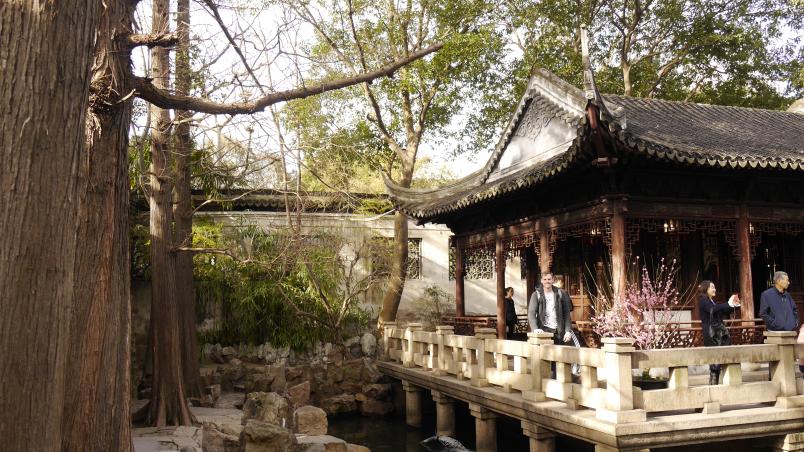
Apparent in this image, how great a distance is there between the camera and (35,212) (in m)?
2.92

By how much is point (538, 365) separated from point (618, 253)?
191 cm

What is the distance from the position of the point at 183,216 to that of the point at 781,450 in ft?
29.3

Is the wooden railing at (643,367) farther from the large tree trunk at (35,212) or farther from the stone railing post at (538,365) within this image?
the large tree trunk at (35,212)

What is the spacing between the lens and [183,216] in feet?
37.1

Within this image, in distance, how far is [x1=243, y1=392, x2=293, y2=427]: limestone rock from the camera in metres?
7.91

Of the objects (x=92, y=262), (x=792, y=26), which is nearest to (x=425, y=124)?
(x=792, y=26)

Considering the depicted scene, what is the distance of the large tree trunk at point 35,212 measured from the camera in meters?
2.84

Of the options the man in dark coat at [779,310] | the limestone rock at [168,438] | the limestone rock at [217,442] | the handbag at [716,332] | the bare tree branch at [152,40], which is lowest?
the limestone rock at [168,438]

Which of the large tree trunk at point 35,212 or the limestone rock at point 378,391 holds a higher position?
the large tree trunk at point 35,212

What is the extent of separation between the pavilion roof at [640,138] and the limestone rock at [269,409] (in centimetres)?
434

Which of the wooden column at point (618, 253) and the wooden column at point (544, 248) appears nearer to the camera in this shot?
the wooden column at point (618, 253)

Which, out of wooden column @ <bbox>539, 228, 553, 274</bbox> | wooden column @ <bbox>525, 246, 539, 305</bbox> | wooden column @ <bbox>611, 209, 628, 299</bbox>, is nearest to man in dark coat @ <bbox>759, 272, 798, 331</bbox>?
wooden column @ <bbox>611, 209, 628, 299</bbox>

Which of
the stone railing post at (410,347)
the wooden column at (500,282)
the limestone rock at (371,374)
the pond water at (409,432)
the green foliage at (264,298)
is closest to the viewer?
the pond water at (409,432)

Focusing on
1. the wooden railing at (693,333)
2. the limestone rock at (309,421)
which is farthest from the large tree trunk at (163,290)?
the wooden railing at (693,333)
